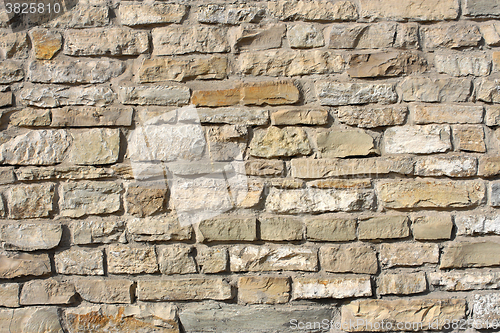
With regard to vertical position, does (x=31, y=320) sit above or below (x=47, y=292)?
below

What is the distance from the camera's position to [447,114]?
1381 millimetres

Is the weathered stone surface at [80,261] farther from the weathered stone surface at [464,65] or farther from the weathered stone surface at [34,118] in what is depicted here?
the weathered stone surface at [464,65]

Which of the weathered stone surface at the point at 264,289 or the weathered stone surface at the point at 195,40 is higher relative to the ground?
the weathered stone surface at the point at 195,40

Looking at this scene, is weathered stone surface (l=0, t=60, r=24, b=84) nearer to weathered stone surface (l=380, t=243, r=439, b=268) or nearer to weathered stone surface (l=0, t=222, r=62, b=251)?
weathered stone surface (l=0, t=222, r=62, b=251)

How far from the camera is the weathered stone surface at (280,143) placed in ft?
4.50

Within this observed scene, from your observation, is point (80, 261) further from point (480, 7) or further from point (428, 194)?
point (480, 7)

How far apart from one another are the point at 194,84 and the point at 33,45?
2.52 feet

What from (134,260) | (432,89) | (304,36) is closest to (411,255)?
(432,89)

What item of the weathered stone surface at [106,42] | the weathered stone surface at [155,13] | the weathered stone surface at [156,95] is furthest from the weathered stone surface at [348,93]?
the weathered stone surface at [106,42]

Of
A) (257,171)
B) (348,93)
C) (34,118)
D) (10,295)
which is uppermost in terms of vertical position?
(348,93)

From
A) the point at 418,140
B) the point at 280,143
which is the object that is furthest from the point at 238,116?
the point at 418,140

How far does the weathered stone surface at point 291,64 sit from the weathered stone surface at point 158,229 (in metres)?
0.75

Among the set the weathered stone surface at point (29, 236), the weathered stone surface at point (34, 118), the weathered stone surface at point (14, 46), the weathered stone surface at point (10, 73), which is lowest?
the weathered stone surface at point (29, 236)

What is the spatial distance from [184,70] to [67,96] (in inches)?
21.4
